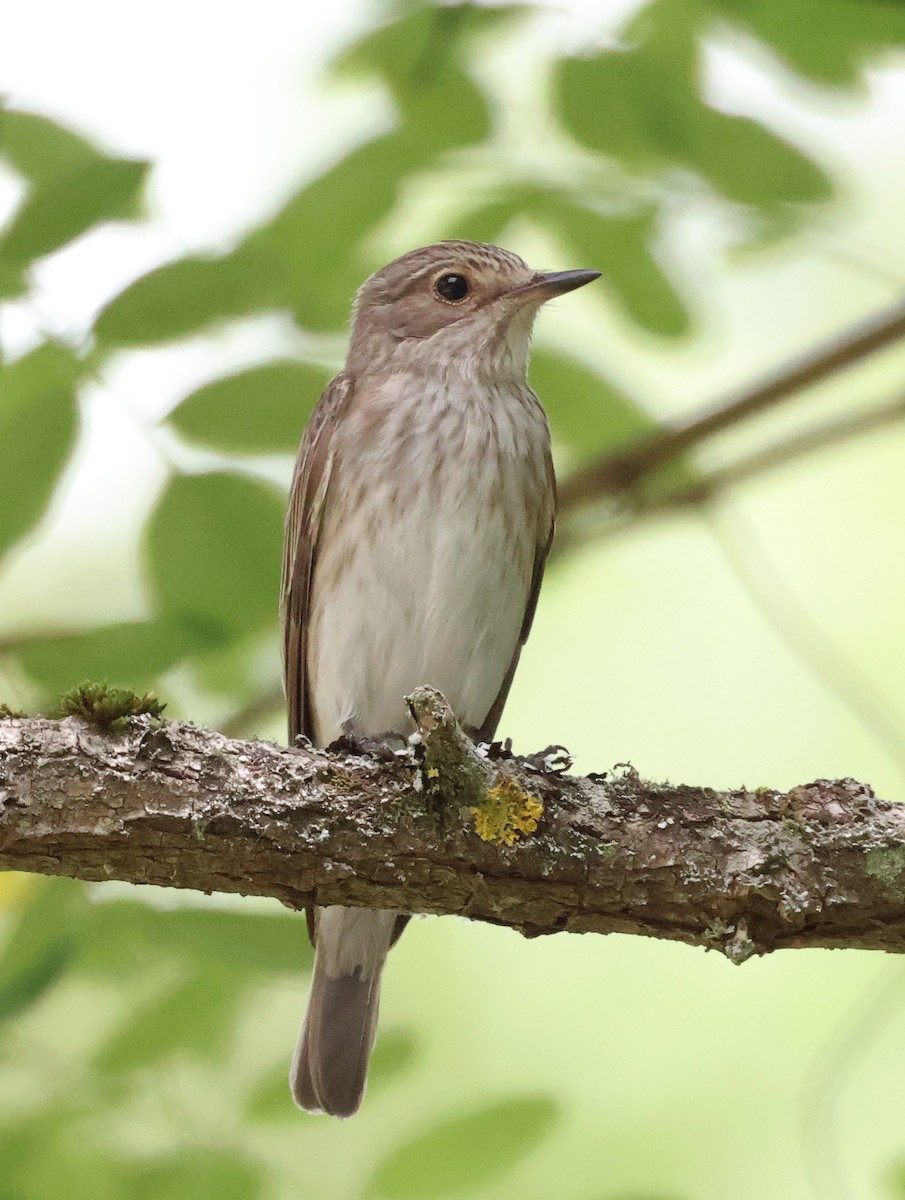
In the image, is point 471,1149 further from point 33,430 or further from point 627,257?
point 627,257

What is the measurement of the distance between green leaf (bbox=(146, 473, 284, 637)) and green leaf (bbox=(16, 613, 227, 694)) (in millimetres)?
60

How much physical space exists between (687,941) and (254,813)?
0.91m

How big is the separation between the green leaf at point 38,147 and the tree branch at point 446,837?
1294 millimetres

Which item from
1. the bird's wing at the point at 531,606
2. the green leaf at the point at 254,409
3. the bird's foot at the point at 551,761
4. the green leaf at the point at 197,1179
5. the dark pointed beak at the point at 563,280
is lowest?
the green leaf at the point at 197,1179

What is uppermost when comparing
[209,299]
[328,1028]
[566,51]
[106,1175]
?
[566,51]

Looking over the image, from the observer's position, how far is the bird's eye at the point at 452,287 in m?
4.66

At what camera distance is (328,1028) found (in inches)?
166

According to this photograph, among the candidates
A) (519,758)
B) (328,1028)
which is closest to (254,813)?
(519,758)

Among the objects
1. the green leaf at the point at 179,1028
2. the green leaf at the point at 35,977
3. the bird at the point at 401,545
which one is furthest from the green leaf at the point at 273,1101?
the green leaf at the point at 35,977

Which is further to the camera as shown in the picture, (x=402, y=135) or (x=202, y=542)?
(x=402, y=135)

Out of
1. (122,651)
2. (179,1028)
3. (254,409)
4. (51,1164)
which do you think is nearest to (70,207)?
(254,409)

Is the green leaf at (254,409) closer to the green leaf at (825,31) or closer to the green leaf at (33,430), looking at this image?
the green leaf at (33,430)

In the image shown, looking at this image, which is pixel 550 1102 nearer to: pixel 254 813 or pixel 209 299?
pixel 254 813

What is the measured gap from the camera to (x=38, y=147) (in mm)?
3408
